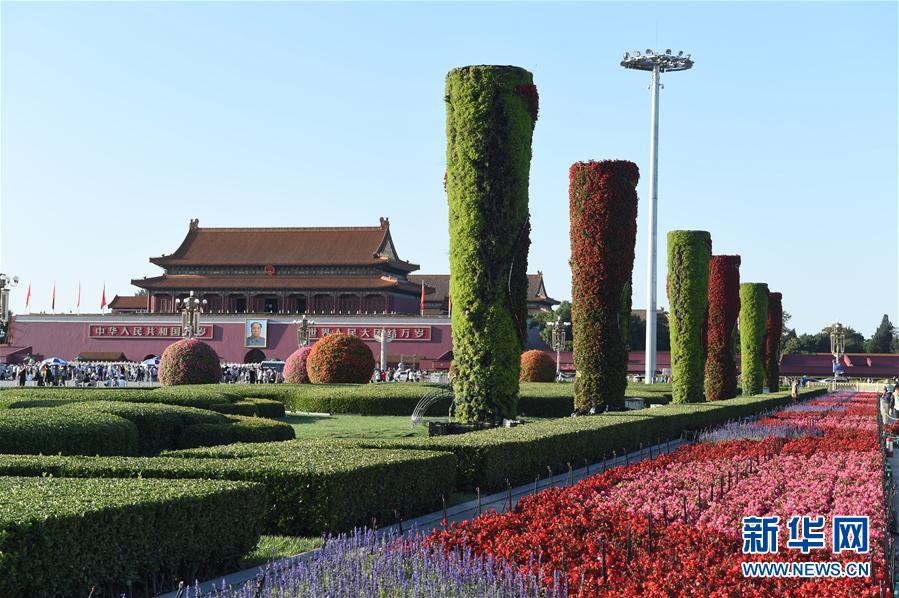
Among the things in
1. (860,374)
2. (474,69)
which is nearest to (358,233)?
(860,374)

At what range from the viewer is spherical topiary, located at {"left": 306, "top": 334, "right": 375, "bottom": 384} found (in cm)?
3453

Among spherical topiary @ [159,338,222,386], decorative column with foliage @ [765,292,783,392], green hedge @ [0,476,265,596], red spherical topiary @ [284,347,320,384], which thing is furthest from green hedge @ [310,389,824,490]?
decorative column with foliage @ [765,292,783,392]

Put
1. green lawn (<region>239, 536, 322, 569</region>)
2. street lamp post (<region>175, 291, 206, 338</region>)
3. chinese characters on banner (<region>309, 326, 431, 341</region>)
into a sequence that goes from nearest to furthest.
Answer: green lawn (<region>239, 536, 322, 569</region>)
street lamp post (<region>175, 291, 206, 338</region>)
chinese characters on banner (<region>309, 326, 431, 341</region>)

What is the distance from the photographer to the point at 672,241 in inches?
1206

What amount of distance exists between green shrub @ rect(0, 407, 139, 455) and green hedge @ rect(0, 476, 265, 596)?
16.6 ft

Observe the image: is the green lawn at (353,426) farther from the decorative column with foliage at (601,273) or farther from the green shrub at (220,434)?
the decorative column with foliage at (601,273)

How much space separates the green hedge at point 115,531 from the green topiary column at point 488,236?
407 inches

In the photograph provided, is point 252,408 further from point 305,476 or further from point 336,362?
point 305,476

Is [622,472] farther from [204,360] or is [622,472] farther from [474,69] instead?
[204,360]

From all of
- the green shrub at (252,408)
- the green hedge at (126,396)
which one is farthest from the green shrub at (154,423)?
the green shrub at (252,408)

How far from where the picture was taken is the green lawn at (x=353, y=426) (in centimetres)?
1920

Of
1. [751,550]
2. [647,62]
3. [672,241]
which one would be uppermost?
[647,62]

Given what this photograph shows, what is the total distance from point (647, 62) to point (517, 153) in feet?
136

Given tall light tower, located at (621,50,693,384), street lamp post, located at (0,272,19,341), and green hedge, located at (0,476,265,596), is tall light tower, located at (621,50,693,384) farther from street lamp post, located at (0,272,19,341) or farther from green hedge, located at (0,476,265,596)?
green hedge, located at (0,476,265,596)
